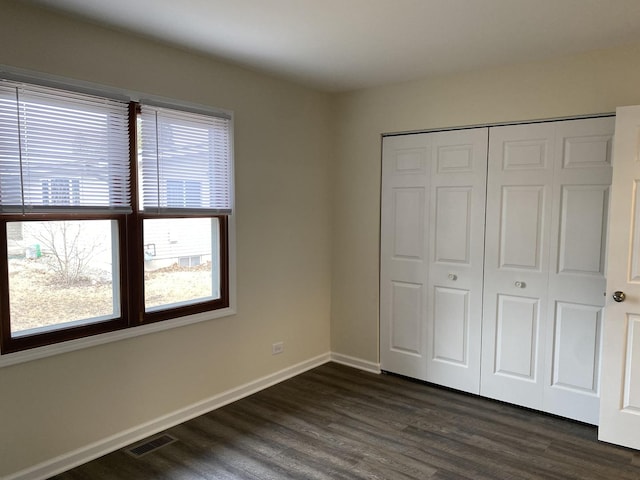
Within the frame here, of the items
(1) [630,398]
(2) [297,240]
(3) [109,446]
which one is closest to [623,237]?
(1) [630,398]

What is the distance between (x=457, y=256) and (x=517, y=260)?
1.46 feet

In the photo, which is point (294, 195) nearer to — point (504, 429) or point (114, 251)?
point (114, 251)

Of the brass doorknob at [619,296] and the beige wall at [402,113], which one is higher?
the beige wall at [402,113]

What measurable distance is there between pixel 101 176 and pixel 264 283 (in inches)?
59.1

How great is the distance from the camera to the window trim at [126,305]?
7.65 ft

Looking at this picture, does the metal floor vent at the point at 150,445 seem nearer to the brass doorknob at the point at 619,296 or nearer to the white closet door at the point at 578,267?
the white closet door at the point at 578,267

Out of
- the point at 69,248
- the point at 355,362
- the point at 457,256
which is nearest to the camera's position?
the point at 69,248

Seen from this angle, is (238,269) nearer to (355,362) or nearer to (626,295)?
(355,362)

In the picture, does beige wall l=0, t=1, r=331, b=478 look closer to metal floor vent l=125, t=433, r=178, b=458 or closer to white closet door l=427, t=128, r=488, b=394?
metal floor vent l=125, t=433, r=178, b=458

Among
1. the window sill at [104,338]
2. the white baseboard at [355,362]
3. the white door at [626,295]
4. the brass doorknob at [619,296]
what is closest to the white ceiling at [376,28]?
the white door at [626,295]

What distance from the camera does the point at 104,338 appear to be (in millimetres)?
2682

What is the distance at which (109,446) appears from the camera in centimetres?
273

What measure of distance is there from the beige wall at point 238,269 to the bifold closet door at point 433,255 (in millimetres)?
657

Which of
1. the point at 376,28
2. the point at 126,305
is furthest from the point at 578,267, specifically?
the point at 126,305
